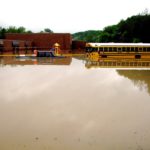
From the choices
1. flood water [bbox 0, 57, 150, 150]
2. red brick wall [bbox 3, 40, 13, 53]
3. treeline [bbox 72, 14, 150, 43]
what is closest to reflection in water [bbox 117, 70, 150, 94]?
flood water [bbox 0, 57, 150, 150]

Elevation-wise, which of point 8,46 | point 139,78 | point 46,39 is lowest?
point 139,78

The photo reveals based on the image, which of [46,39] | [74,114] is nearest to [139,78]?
[74,114]

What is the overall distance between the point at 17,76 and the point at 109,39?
4532 centimetres

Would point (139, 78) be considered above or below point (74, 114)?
below

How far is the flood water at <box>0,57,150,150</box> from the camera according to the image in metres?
7.52

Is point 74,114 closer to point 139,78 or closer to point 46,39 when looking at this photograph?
point 139,78

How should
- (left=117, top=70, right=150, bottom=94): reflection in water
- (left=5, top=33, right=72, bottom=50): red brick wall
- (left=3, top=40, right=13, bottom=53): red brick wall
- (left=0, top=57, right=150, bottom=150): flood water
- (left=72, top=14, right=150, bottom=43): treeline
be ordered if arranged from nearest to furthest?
1. (left=0, top=57, right=150, bottom=150): flood water
2. (left=117, top=70, right=150, bottom=94): reflection in water
3. (left=3, top=40, right=13, bottom=53): red brick wall
4. (left=5, top=33, right=72, bottom=50): red brick wall
5. (left=72, top=14, right=150, bottom=43): treeline

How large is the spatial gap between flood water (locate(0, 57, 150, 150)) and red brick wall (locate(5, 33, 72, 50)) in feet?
100

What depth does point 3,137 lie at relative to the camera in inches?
305

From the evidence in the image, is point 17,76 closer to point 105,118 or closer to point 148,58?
point 105,118

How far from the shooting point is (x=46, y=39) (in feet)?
154

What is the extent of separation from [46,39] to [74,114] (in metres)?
37.8

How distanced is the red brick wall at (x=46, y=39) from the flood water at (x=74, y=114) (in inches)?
1205

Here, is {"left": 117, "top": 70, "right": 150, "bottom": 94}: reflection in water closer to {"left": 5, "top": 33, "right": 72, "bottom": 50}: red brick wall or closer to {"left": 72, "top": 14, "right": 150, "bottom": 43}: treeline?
{"left": 5, "top": 33, "right": 72, "bottom": 50}: red brick wall
